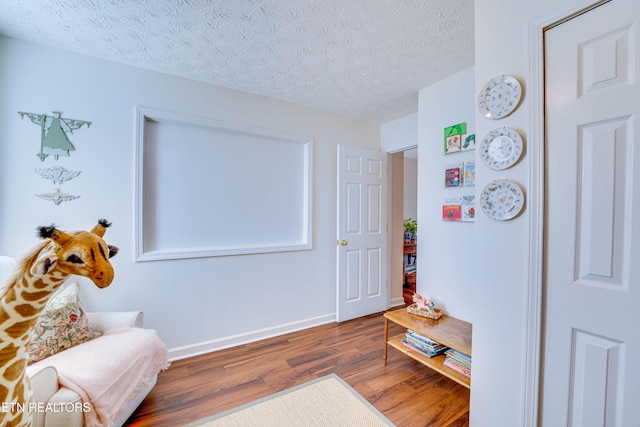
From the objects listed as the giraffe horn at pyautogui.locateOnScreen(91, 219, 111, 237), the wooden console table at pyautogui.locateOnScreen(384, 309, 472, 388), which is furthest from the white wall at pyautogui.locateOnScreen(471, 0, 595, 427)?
the giraffe horn at pyautogui.locateOnScreen(91, 219, 111, 237)

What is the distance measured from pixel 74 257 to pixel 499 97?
6.20 feet

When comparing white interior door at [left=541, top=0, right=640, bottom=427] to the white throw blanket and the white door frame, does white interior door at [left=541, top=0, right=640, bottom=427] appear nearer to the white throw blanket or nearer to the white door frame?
the white door frame

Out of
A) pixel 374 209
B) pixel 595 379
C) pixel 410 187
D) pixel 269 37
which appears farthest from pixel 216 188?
pixel 410 187

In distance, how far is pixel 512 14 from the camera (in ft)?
3.73

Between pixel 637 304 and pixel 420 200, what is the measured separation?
1663 mm

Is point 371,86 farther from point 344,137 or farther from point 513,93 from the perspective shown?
point 513,93

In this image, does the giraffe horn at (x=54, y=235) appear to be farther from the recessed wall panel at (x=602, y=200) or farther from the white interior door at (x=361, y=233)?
the white interior door at (x=361, y=233)

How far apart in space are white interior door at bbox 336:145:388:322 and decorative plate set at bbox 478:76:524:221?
1.76 m

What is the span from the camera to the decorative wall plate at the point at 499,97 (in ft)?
3.70

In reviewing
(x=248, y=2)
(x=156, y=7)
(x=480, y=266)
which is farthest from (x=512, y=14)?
(x=156, y=7)

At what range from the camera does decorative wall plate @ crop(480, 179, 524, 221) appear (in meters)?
1.12

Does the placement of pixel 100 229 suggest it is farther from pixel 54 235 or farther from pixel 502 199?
pixel 502 199

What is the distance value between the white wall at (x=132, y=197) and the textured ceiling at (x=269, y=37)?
0.18 meters

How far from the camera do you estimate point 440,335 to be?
5.64 feet
